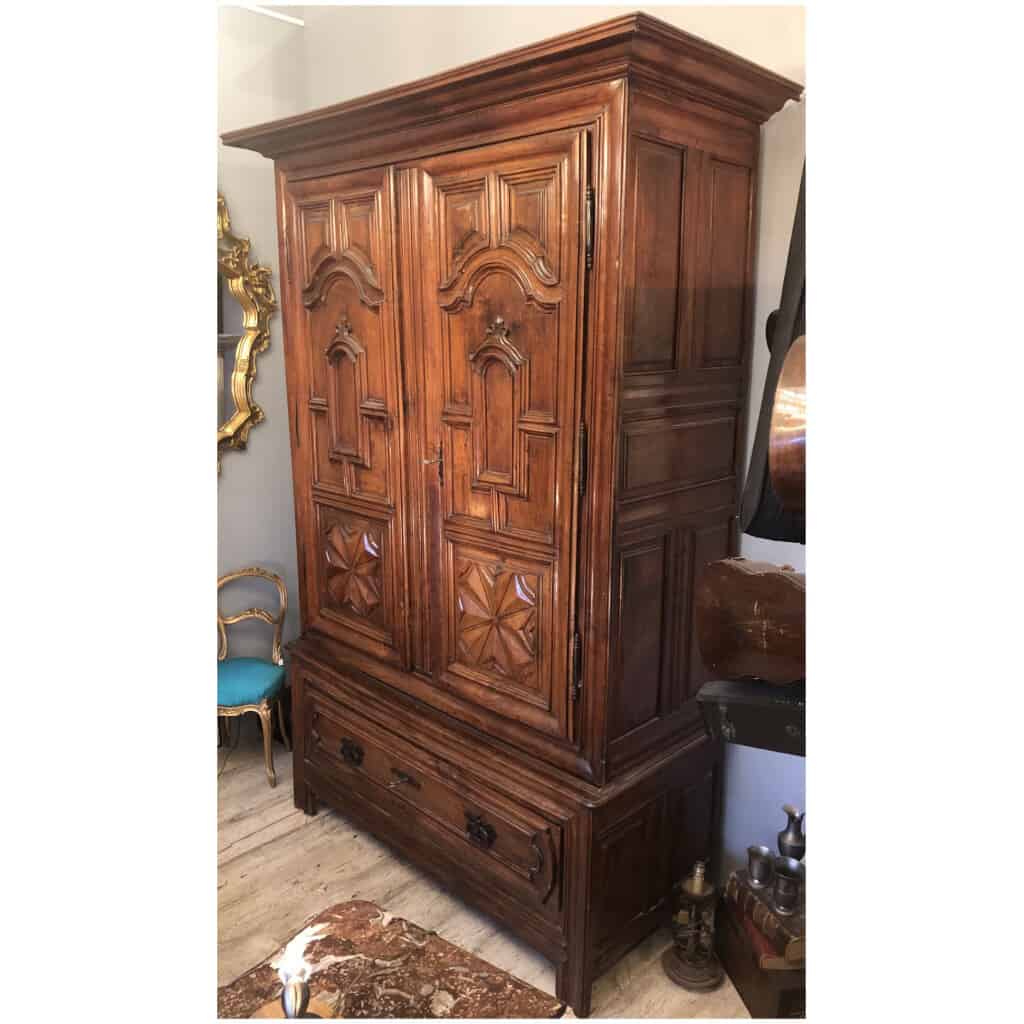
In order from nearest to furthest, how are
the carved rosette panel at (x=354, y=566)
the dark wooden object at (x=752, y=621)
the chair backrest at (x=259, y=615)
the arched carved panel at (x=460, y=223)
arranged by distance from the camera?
the dark wooden object at (x=752, y=621), the arched carved panel at (x=460, y=223), the carved rosette panel at (x=354, y=566), the chair backrest at (x=259, y=615)

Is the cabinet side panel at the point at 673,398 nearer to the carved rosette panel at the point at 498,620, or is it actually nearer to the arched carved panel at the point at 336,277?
the carved rosette panel at the point at 498,620

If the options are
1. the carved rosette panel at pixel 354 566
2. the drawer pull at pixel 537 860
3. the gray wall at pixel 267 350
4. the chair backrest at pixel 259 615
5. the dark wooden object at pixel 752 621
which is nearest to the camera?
the dark wooden object at pixel 752 621

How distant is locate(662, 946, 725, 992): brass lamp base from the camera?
1.93m

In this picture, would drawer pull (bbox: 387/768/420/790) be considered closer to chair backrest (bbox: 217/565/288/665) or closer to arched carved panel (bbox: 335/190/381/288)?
chair backrest (bbox: 217/565/288/665)

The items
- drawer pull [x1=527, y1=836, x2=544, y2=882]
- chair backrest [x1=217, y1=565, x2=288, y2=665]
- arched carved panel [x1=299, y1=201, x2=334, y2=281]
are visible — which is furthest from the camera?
chair backrest [x1=217, y1=565, x2=288, y2=665]

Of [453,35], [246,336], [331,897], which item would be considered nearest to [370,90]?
[453,35]

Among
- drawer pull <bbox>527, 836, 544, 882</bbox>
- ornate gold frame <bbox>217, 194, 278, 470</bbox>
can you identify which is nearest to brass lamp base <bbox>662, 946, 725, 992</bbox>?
drawer pull <bbox>527, 836, 544, 882</bbox>

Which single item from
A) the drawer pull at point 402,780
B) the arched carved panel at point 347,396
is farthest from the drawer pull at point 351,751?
the arched carved panel at point 347,396

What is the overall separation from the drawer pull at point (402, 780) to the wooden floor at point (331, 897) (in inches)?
12.8

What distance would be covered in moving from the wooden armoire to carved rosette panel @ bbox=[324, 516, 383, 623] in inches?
0.6

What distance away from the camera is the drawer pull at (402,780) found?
221cm

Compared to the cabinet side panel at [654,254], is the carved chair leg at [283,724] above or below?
below

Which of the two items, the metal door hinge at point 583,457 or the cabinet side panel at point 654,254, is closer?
the cabinet side panel at point 654,254
